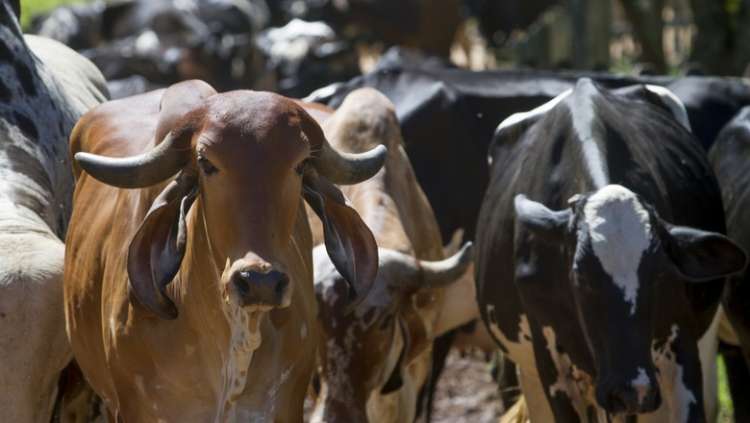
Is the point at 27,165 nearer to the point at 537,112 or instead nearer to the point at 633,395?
the point at 537,112

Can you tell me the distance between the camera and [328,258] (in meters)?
7.92

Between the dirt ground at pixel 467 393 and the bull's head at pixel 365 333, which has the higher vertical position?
the bull's head at pixel 365 333

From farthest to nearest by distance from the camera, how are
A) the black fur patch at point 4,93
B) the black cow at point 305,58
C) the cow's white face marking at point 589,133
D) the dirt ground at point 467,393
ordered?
the black cow at point 305,58 < the dirt ground at point 467,393 < the black fur patch at point 4,93 < the cow's white face marking at point 589,133

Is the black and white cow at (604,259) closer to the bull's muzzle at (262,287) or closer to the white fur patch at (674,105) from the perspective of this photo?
the white fur patch at (674,105)

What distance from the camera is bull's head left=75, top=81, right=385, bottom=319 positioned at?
19.9 feet

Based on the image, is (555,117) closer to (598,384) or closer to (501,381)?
(598,384)

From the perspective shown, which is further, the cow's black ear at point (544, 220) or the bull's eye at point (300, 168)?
the cow's black ear at point (544, 220)

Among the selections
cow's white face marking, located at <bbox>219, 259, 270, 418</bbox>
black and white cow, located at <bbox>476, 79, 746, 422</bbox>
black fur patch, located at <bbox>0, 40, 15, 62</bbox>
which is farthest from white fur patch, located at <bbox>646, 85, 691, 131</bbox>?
cow's white face marking, located at <bbox>219, 259, 270, 418</bbox>

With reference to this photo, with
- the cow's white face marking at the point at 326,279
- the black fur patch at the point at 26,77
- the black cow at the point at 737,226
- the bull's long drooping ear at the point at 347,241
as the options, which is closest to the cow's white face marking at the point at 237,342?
the bull's long drooping ear at the point at 347,241

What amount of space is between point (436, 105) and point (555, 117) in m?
2.72

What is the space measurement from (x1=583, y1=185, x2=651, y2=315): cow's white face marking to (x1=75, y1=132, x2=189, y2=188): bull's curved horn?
5.75 ft

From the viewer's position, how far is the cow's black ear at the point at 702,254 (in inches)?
287

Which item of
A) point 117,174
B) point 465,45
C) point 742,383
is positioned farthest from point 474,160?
point 465,45

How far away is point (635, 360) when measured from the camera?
6.98 meters
